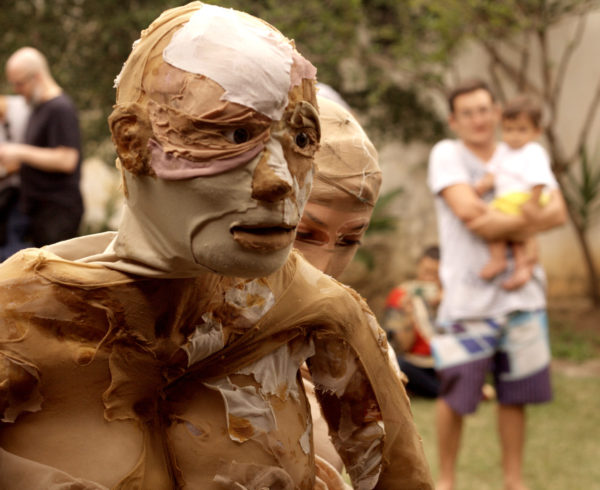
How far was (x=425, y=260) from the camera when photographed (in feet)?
20.8

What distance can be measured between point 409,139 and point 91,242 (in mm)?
7011

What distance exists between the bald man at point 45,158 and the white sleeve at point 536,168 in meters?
2.33

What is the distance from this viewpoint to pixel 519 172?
437 centimetres

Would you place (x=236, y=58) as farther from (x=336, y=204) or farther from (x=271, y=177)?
(x=336, y=204)

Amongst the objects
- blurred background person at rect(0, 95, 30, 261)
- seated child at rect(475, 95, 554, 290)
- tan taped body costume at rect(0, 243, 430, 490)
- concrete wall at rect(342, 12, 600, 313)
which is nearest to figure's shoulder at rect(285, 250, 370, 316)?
tan taped body costume at rect(0, 243, 430, 490)

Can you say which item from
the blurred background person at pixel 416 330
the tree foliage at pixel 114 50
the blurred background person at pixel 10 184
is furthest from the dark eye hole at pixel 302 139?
the tree foliage at pixel 114 50

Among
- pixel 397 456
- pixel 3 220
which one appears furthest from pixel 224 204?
pixel 3 220

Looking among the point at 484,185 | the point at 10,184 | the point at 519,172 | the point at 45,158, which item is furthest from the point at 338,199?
the point at 10,184

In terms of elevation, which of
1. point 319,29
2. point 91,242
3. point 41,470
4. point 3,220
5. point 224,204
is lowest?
point 3,220

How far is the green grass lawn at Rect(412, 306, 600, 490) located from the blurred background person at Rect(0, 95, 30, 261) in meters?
2.50

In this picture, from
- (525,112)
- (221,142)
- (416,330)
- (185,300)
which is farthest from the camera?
(416,330)

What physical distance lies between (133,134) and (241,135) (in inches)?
5.4

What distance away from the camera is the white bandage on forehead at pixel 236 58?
1177 mm

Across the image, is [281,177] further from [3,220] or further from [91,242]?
[3,220]
